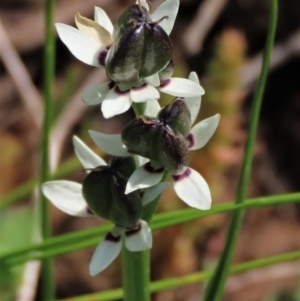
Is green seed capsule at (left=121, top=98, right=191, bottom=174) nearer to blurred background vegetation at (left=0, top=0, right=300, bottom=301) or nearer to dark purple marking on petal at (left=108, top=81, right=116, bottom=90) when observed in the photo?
dark purple marking on petal at (left=108, top=81, right=116, bottom=90)

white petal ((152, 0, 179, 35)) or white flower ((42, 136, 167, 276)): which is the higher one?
white petal ((152, 0, 179, 35))

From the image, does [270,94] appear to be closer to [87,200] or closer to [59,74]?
[59,74]

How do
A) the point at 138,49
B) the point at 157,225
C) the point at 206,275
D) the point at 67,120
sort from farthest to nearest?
the point at 67,120
the point at 206,275
the point at 157,225
the point at 138,49

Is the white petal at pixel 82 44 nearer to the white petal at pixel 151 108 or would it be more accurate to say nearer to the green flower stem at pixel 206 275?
the white petal at pixel 151 108

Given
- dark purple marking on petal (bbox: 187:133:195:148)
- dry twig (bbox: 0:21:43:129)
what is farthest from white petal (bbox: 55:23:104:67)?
dry twig (bbox: 0:21:43:129)

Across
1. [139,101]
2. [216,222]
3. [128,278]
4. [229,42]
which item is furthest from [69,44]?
[216,222]

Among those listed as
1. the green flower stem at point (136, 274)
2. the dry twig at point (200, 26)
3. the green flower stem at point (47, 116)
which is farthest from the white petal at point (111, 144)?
the dry twig at point (200, 26)

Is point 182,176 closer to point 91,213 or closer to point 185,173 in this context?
point 185,173

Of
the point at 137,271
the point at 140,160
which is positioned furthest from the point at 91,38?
the point at 137,271
